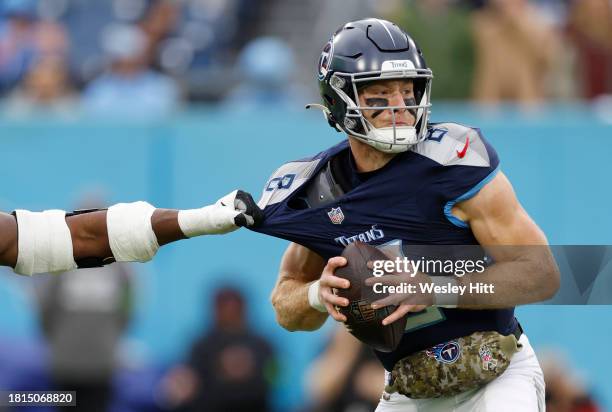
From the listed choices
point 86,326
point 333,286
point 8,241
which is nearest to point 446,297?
point 333,286

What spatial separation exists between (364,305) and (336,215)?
440 millimetres

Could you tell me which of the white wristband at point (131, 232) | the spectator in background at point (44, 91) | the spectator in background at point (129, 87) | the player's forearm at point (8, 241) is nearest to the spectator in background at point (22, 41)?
the spectator in background at point (44, 91)

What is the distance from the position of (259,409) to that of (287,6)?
4641 millimetres

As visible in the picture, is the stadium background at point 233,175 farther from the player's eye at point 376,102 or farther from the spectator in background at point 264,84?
the player's eye at point 376,102

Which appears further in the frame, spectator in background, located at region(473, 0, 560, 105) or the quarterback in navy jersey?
spectator in background, located at region(473, 0, 560, 105)

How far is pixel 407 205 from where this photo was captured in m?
4.88

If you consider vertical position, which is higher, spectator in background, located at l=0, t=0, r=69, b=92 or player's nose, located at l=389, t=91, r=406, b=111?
player's nose, located at l=389, t=91, r=406, b=111

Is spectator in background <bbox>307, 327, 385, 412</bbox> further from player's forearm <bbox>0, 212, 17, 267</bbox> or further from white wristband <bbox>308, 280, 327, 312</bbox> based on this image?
player's forearm <bbox>0, 212, 17, 267</bbox>

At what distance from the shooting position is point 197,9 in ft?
37.9

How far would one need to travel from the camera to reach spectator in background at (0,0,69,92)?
33.2 feet

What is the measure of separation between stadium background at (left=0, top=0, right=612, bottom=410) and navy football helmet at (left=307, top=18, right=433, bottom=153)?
341cm

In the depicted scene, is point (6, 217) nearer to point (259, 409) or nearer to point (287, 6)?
point (259, 409)

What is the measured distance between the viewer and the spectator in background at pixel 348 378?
8242 millimetres

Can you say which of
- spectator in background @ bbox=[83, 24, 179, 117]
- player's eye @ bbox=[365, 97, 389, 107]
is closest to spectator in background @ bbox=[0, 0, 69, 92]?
spectator in background @ bbox=[83, 24, 179, 117]
